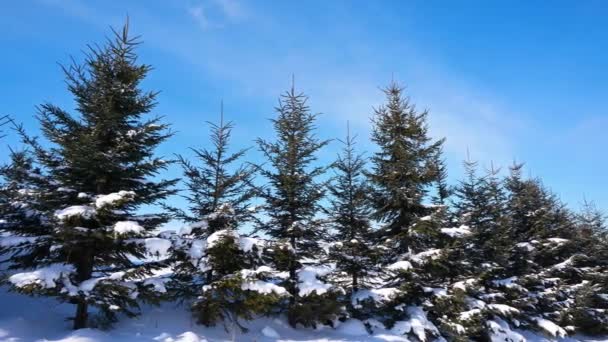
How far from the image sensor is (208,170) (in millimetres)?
12922

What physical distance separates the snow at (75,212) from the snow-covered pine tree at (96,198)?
2cm

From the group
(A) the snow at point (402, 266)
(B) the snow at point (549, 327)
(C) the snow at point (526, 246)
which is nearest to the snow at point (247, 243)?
(A) the snow at point (402, 266)

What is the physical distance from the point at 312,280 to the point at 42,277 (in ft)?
23.2

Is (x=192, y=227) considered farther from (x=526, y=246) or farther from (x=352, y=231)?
(x=526, y=246)

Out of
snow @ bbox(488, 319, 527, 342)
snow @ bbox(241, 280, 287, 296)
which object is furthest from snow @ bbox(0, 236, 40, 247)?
snow @ bbox(488, 319, 527, 342)

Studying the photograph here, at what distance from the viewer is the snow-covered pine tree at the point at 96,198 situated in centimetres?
923

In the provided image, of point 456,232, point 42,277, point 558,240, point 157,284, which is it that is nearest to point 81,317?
point 42,277

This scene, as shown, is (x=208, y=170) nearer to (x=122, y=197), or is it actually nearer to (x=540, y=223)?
(x=122, y=197)

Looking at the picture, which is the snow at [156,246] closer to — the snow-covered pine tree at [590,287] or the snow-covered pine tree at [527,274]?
the snow-covered pine tree at [527,274]

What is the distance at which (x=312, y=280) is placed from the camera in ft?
38.7

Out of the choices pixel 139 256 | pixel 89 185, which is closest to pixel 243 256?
pixel 139 256

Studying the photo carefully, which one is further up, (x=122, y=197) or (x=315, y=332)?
(x=122, y=197)

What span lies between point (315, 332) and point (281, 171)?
5.63 metres

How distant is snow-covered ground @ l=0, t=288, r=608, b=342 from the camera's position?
9.07 meters
